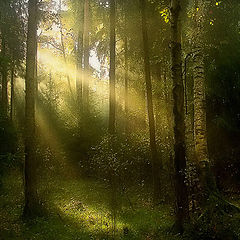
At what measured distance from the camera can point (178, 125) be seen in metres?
6.54

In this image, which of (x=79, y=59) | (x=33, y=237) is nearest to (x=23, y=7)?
(x=79, y=59)

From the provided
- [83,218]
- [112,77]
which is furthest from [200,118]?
[112,77]

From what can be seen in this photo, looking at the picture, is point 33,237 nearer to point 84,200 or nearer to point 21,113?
point 84,200

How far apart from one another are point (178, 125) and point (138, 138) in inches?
313

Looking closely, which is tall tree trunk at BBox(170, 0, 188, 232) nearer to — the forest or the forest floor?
the forest

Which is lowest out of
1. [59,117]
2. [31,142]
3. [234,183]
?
[234,183]

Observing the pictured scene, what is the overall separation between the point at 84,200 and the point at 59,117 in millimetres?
7298

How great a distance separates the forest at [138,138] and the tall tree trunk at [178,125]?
0.02m

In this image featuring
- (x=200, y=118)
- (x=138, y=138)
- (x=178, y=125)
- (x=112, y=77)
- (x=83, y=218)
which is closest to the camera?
(x=178, y=125)

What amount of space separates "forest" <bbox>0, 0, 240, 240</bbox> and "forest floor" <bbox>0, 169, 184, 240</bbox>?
1.8 inches

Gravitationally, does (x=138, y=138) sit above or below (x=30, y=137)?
below

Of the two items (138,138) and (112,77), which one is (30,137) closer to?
(112,77)

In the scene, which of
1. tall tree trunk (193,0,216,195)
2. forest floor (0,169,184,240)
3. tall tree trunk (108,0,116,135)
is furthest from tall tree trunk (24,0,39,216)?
tall tree trunk (193,0,216,195)

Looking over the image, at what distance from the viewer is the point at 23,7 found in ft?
57.8
